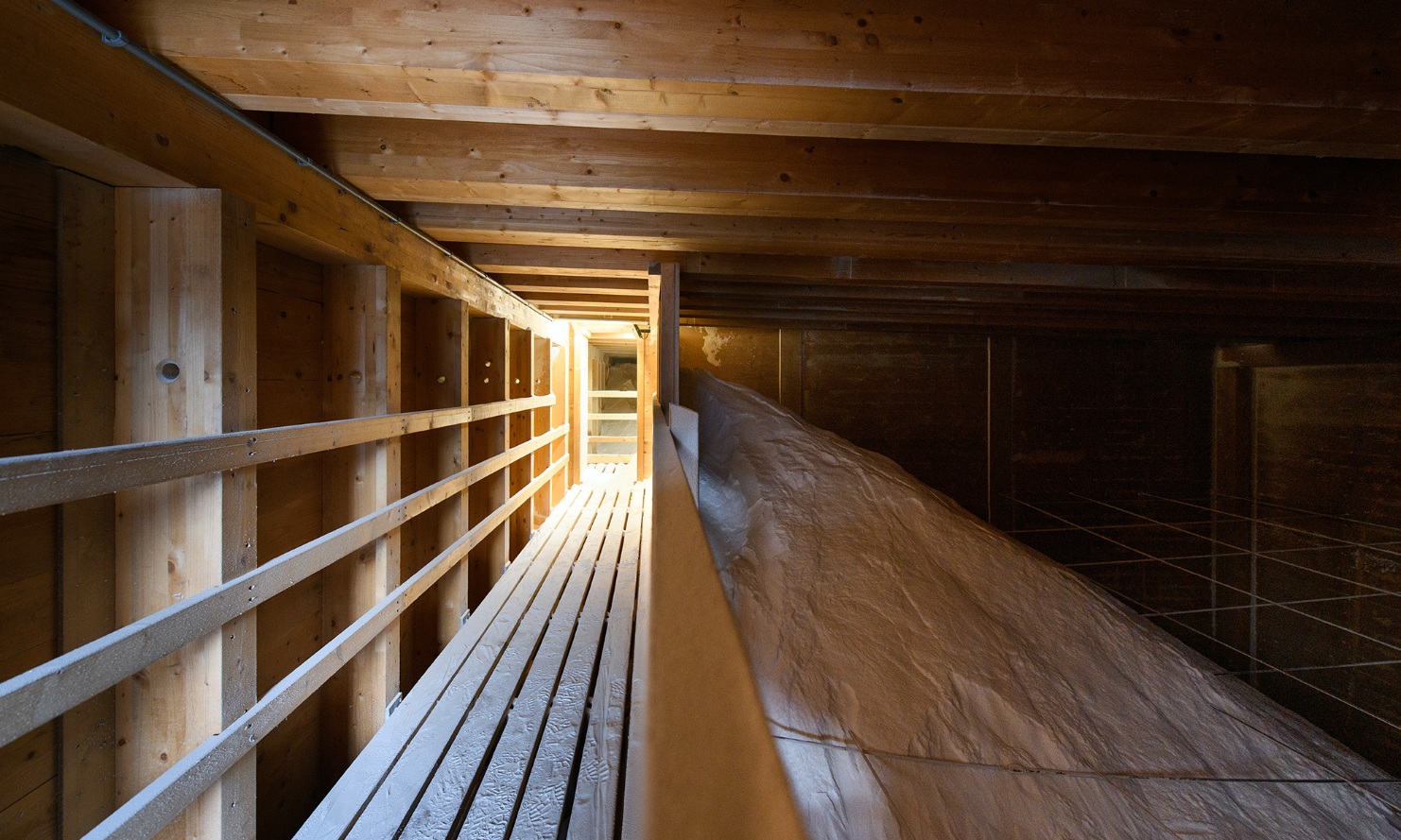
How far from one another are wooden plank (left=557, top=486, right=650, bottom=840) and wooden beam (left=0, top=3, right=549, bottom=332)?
6.00 feet

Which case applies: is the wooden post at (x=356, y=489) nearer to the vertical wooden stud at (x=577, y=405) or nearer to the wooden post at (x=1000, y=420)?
the vertical wooden stud at (x=577, y=405)

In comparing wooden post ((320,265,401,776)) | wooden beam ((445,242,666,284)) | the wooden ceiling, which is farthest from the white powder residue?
wooden post ((320,265,401,776))

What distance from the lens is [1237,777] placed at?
1.62 meters

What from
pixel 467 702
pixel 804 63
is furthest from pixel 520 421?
pixel 804 63

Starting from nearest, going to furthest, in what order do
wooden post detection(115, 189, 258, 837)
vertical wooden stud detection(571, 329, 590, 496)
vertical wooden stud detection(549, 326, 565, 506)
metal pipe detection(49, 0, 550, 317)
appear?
metal pipe detection(49, 0, 550, 317), wooden post detection(115, 189, 258, 837), vertical wooden stud detection(549, 326, 565, 506), vertical wooden stud detection(571, 329, 590, 496)

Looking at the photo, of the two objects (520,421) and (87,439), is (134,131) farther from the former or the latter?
(520,421)

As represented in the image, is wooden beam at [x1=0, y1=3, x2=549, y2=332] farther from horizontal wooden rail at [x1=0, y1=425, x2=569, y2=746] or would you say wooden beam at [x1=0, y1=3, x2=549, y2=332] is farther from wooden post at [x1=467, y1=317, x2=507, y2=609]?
wooden post at [x1=467, y1=317, x2=507, y2=609]

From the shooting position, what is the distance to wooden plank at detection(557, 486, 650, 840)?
1.48 metres

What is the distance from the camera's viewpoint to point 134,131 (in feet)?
4.35

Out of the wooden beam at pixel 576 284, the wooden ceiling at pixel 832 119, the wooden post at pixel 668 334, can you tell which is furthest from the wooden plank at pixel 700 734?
the wooden beam at pixel 576 284

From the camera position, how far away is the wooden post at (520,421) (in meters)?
5.05

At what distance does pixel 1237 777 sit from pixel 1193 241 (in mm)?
2848

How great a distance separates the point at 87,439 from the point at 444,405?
1.96 meters

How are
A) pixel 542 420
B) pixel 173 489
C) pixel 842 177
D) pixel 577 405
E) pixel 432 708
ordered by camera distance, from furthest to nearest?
pixel 577 405 → pixel 542 420 → pixel 842 177 → pixel 432 708 → pixel 173 489
